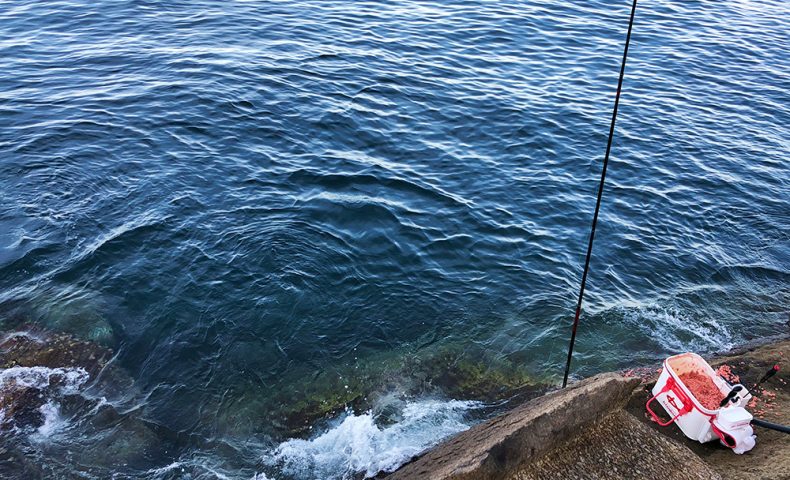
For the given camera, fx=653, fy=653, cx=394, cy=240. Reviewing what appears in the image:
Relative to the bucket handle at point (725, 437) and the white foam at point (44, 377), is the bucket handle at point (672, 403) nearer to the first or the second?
the bucket handle at point (725, 437)

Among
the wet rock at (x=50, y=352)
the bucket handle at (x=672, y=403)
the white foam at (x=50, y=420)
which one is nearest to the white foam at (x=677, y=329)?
the bucket handle at (x=672, y=403)

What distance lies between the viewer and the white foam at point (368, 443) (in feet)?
23.2

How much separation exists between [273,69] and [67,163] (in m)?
6.04

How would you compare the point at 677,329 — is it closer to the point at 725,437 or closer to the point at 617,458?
the point at 725,437

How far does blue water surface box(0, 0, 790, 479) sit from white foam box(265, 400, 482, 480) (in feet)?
0.11

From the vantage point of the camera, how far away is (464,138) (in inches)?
545

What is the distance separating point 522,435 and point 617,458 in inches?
36.9

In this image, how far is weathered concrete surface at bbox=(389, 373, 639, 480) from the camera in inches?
217

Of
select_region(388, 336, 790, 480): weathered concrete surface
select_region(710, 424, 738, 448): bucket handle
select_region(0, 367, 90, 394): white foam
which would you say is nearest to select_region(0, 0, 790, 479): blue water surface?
select_region(0, 367, 90, 394): white foam

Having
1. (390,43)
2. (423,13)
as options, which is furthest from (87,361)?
(423,13)

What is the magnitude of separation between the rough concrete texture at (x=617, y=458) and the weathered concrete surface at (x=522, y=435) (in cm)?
9

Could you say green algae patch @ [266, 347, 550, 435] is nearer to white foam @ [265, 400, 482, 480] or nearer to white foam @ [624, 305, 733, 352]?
white foam @ [265, 400, 482, 480]

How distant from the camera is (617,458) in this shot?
5879mm

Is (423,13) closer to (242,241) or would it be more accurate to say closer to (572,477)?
(242,241)
